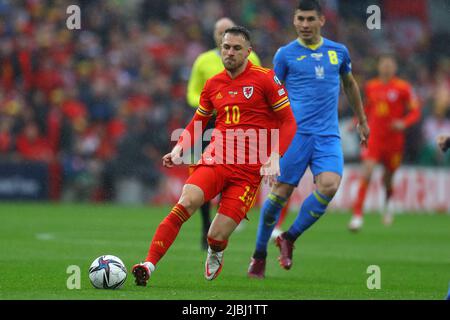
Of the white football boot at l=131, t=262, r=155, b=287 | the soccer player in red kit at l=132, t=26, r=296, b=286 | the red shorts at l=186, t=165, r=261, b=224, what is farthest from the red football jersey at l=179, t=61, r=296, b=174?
the white football boot at l=131, t=262, r=155, b=287

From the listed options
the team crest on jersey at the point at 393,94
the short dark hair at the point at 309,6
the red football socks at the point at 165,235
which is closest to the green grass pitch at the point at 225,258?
the red football socks at the point at 165,235

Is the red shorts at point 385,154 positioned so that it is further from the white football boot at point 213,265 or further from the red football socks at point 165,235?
the red football socks at point 165,235

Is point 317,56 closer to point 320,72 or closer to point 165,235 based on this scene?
point 320,72

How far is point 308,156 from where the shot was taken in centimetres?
1011

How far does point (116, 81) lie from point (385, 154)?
867cm

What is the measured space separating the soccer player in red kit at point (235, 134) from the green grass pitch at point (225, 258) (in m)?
0.64

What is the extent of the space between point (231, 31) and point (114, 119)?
1514 cm

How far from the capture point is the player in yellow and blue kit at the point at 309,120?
999 centimetres

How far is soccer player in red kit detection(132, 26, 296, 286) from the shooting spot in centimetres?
859

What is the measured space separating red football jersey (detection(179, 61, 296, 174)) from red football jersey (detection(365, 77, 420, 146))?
30.6ft
